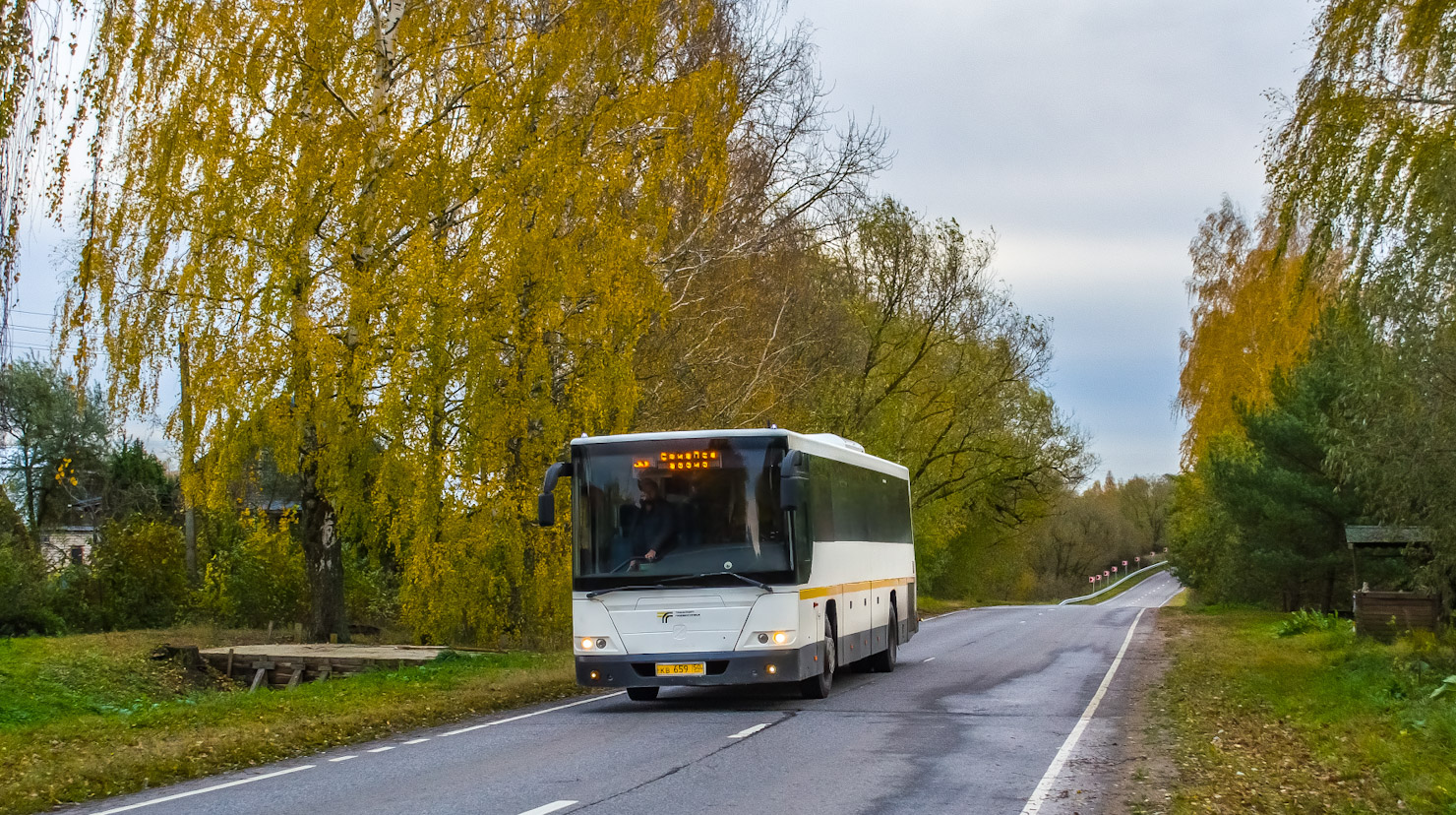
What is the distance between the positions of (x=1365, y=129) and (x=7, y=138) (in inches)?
429

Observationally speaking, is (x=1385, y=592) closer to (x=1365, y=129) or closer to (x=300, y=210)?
(x=1365, y=129)

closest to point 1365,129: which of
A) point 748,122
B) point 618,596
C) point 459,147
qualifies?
point 618,596

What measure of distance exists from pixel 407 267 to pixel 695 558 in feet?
22.9

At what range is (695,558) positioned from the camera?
657 inches

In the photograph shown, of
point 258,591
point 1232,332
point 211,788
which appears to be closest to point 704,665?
point 211,788

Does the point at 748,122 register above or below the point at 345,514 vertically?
above

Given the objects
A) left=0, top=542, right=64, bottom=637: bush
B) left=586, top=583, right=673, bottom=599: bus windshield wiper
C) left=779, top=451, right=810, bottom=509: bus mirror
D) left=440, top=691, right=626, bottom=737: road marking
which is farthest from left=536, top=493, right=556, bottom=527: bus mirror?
left=0, top=542, right=64, bottom=637: bush

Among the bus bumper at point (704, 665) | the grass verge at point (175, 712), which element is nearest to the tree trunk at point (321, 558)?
the grass verge at point (175, 712)

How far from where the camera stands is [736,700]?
1819 cm

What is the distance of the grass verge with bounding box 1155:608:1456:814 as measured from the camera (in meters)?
10.4

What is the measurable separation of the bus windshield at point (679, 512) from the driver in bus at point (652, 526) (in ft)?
0.04

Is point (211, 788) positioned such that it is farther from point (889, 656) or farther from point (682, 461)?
point (889, 656)

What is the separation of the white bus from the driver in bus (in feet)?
0.04

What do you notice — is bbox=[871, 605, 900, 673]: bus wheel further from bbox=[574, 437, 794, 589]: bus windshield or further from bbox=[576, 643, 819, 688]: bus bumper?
bbox=[574, 437, 794, 589]: bus windshield
